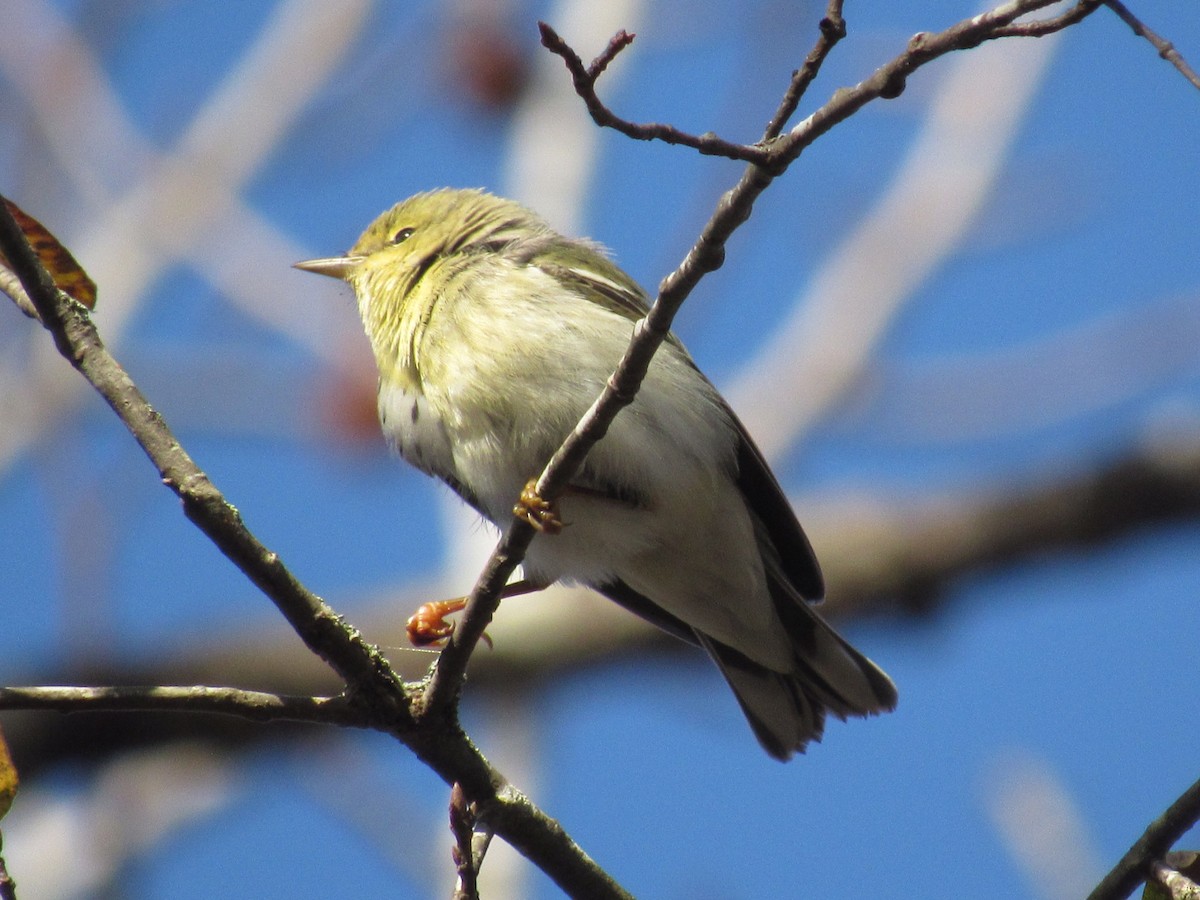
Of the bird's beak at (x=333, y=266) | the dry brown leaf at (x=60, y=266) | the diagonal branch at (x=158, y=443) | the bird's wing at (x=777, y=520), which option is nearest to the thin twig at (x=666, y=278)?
the diagonal branch at (x=158, y=443)

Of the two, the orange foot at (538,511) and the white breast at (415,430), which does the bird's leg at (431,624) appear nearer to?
the white breast at (415,430)

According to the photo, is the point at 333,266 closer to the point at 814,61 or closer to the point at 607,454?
the point at 607,454

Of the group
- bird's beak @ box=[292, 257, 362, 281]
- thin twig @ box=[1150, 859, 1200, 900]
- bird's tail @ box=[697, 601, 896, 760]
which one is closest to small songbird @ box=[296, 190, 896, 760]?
bird's tail @ box=[697, 601, 896, 760]

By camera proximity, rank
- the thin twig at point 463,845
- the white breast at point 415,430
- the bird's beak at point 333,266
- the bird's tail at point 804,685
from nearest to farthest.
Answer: the thin twig at point 463,845
the white breast at point 415,430
the bird's tail at point 804,685
the bird's beak at point 333,266

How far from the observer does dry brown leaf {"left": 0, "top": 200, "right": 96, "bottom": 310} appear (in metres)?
2.51

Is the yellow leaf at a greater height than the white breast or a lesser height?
lesser

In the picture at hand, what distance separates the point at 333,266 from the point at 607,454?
1.68m

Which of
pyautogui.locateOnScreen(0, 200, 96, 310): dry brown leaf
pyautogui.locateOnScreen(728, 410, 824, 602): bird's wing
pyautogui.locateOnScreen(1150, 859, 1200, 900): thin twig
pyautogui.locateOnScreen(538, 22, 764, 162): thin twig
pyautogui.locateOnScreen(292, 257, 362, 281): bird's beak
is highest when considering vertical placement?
pyautogui.locateOnScreen(538, 22, 764, 162): thin twig

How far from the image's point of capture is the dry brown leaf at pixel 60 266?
8.24ft

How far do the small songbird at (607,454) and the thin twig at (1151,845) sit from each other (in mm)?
1715

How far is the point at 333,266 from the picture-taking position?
16.4 ft

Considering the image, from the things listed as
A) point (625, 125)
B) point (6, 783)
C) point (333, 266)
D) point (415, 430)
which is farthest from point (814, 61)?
point (333, 266)

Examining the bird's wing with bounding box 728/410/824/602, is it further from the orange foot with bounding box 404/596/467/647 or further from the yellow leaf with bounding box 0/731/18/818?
the yellow leaf with bounding box 0/731/18/818

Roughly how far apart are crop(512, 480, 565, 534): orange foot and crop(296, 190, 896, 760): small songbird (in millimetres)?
342
